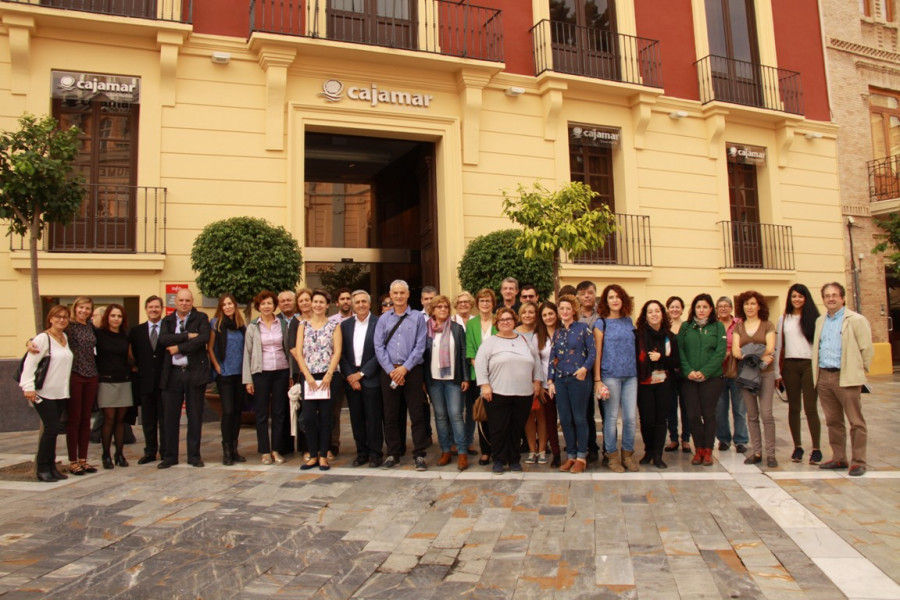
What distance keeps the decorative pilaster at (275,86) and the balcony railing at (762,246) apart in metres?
9.61

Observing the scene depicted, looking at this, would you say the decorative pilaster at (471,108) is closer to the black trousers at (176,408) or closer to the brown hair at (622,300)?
the brown hair at (622,300)

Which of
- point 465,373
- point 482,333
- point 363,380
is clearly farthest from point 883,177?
point 363,380

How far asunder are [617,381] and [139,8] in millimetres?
9260

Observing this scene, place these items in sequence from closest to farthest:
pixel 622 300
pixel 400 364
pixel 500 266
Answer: pixel 622 300
pixel 400 364
pixel 500 266

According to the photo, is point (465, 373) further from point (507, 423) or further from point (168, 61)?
point (168, 61)

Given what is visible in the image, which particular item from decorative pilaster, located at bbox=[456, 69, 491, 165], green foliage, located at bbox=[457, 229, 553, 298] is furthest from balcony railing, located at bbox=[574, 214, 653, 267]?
decorative pilaster, located at bbox=[456, 69, 491, 165]

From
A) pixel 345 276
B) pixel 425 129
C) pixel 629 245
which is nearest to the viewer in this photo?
pixel 425 129

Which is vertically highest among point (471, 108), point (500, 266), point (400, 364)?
point (471, 108)

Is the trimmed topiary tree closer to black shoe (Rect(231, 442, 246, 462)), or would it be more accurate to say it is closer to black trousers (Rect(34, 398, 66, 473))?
black shoe (Rect(231, 442, 246, 462))

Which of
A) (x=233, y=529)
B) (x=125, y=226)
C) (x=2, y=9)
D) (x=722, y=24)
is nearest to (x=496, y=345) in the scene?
(x=233, y=529)

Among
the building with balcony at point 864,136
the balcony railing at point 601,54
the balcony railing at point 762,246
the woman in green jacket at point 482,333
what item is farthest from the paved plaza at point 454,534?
the building with balcony at point 864,136

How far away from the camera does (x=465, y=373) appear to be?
6.61m

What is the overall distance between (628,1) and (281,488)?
474 inches

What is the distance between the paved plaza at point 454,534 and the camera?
140 inches
